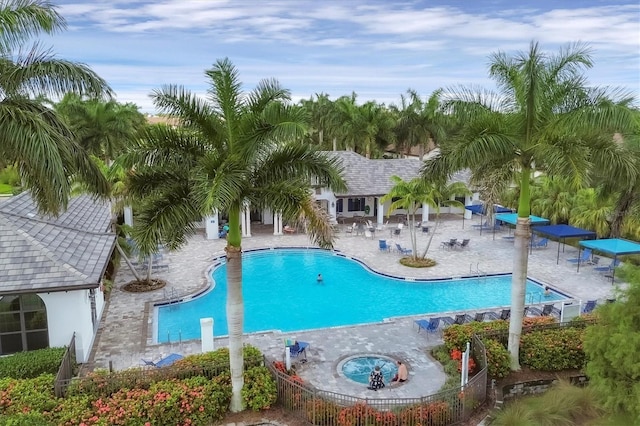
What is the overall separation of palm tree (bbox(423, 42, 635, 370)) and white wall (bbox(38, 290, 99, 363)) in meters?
11.5

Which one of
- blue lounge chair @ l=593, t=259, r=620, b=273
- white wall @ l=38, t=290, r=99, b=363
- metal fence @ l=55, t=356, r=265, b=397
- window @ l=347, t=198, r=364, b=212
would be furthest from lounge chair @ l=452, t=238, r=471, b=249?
white wall @ l=38, t=290, r=99, b=363

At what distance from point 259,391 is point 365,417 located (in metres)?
2.89

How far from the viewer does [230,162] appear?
11.2m

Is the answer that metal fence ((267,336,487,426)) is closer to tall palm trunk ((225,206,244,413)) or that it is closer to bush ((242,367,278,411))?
bush ((242,367,278,411))

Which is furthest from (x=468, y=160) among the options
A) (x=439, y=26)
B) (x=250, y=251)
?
(x=250, y=251)

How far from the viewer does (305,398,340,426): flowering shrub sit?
12344 millimetres

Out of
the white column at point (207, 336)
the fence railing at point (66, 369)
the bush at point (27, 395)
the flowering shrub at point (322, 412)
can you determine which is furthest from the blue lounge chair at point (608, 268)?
the bush at point (27, 395)

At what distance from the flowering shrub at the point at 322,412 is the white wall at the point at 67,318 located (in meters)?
8.18

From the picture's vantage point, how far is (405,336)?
18719mm

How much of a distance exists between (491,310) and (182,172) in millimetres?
14652

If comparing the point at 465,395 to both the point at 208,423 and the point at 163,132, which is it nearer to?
the point at 208,423

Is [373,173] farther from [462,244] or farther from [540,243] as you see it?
[540,243]

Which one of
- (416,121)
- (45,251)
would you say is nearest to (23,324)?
(45,251)

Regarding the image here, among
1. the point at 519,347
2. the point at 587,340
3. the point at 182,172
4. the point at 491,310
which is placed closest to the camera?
the point at 587,340
